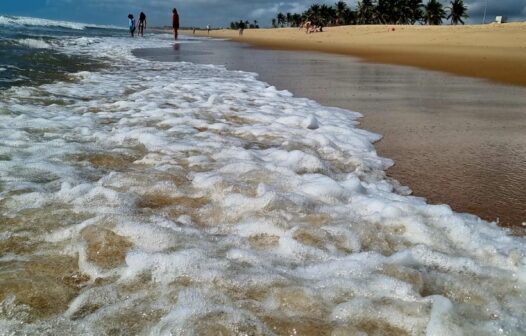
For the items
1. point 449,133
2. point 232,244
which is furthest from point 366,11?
point 232,244

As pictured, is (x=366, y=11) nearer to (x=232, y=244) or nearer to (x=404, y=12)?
(x=404, y=12)

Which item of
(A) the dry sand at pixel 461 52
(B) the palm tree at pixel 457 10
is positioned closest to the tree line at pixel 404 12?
(B) the palm tree at pixel 457 10

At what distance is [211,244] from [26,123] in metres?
3.15

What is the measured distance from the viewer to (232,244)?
6.99 feet

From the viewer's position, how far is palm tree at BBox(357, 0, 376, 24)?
80688 mm

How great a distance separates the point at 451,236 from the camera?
2.27 m

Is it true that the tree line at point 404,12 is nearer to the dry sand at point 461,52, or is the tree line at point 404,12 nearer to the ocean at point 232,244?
the dry sand at point 461,52

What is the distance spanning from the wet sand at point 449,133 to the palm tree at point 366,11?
79506 mm

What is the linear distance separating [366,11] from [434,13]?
13373 millimetres

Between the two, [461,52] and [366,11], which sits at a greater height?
[366,11]

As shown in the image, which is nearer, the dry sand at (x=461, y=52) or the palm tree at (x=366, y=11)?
the dry sand at (x=461, y=52)

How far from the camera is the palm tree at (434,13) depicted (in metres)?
73.8

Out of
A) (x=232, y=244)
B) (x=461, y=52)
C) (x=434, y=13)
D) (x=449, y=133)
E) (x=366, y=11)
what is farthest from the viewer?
(x=366, y=11)

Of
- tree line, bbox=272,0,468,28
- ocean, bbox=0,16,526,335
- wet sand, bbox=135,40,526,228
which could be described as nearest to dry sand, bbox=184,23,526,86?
wet sand, bbox=135,40,526,228
